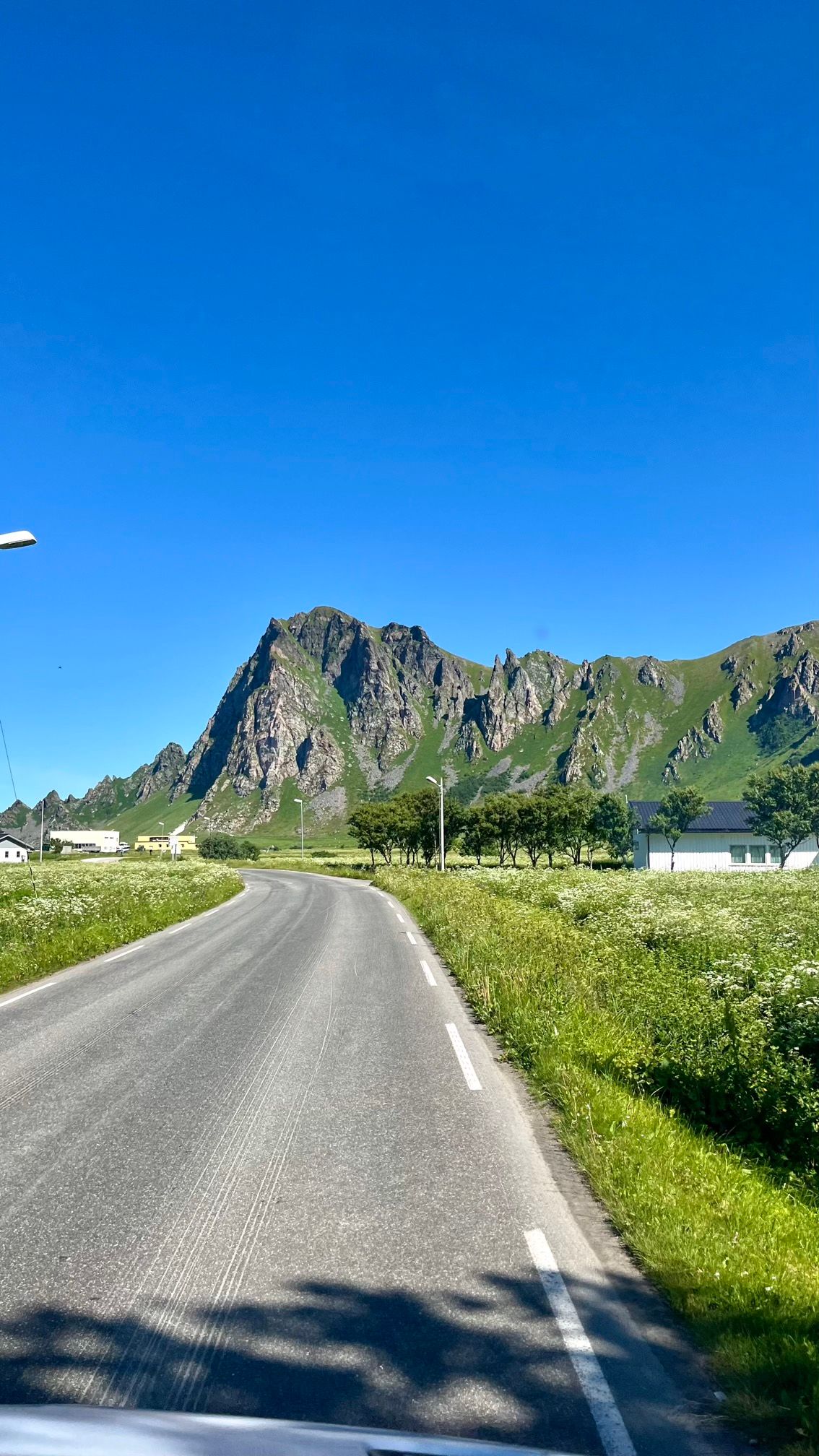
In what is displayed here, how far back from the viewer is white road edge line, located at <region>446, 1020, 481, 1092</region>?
8172mm

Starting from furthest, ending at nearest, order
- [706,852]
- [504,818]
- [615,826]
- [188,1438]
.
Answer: [615,826] → [504,818] → [706,852] → [188,1438]

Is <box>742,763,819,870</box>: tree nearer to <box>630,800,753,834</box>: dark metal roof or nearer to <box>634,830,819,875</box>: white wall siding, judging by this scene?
<box>634,830,819,875</box>: white wall siding

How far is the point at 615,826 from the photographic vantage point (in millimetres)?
88688

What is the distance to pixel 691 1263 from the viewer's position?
14.8 ft

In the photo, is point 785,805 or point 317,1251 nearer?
point 317,1251

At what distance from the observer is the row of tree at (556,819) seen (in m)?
79.4

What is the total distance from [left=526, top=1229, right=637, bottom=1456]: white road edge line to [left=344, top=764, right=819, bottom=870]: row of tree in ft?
237

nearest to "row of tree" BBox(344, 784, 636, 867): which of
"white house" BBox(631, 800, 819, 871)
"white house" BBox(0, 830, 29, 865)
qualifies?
"white house" BBox(631, 800, 819, 871)

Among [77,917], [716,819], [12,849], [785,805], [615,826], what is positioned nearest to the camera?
[77,917]

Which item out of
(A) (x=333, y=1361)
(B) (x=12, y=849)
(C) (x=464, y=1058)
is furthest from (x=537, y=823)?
(B) (x=12, y=849)

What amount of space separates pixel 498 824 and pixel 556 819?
618 centimetres

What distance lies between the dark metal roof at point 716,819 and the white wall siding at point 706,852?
1.65 feet

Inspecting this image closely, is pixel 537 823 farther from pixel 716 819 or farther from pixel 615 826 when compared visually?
pixel 716 819

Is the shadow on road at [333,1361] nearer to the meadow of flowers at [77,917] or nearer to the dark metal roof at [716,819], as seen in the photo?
the meadow of flowers at [77,917]
